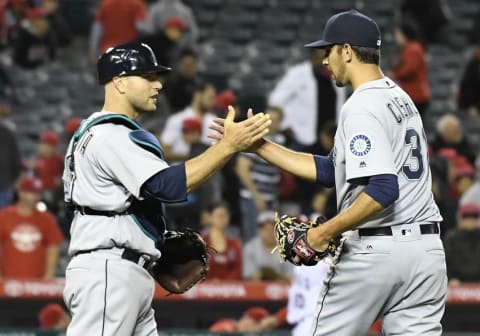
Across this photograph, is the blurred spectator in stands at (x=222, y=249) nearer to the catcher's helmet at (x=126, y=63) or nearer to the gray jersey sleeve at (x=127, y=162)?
the catcher's helmet at (x=126, y=63)

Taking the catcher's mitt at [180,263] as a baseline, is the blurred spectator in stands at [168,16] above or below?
above

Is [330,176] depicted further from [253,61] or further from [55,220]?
[253,61]

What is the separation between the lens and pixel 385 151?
571cm

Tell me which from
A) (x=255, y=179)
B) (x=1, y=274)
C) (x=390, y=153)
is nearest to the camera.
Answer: (x=390, y=153)

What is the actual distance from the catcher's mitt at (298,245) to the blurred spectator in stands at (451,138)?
7.54 m

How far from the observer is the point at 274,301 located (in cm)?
1012

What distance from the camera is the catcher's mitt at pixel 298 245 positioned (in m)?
5.87

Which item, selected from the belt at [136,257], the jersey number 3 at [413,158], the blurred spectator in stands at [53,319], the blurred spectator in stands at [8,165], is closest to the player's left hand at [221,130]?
the belt at [136,257]

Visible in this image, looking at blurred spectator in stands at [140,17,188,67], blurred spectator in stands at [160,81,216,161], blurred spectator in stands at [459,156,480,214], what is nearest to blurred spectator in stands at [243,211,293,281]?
blurred spectator in stands at [160,81,216,161]

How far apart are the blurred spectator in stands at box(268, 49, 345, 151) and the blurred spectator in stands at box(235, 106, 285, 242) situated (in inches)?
25.2

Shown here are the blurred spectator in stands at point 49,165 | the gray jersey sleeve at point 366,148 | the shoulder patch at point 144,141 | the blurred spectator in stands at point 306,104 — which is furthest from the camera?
the blurred spectator in stands at point 306,104

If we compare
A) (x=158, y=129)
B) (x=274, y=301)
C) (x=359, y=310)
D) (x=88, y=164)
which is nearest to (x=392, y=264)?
(x=359, y=310)

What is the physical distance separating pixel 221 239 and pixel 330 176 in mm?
4617

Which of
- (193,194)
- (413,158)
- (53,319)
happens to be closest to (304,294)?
(53,319)
